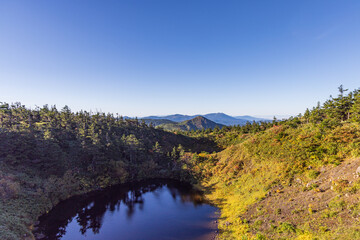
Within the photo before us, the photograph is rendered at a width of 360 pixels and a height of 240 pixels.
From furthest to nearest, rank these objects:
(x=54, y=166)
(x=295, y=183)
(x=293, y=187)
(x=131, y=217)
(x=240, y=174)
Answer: (x=54, y=166), (x=240, y=174), (x=131, y=217), (x=295, y=183), (x=293, y=187)

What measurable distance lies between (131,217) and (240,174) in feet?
115

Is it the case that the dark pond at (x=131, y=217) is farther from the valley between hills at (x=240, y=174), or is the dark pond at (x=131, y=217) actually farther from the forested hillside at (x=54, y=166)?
the forested hillside at (x=54, y=166)

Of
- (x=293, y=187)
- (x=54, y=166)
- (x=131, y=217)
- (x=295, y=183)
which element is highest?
(x=54, y=166)

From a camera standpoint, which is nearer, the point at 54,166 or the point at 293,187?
the point at 293,187

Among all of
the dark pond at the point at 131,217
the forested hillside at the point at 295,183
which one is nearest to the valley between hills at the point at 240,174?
the forested hillside at the point at 295,183

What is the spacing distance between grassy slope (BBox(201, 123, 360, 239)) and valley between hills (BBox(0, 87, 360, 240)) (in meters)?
0.16

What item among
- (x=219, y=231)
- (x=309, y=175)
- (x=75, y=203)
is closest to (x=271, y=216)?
(x=219, y=231)

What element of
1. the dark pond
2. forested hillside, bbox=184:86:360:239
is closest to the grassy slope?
forested hillside, bbox=184:86:360:239

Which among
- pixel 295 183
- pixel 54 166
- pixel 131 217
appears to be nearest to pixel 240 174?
pixel 295 183

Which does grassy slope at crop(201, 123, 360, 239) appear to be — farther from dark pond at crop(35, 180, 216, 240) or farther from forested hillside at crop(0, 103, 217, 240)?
forested hillside at crop(0, 103, 217, 240)

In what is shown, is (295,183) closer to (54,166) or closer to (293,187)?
(293,187)

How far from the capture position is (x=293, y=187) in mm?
33281

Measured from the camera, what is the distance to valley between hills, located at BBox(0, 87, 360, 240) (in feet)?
79.1

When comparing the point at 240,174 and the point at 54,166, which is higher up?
the point at 54,166
